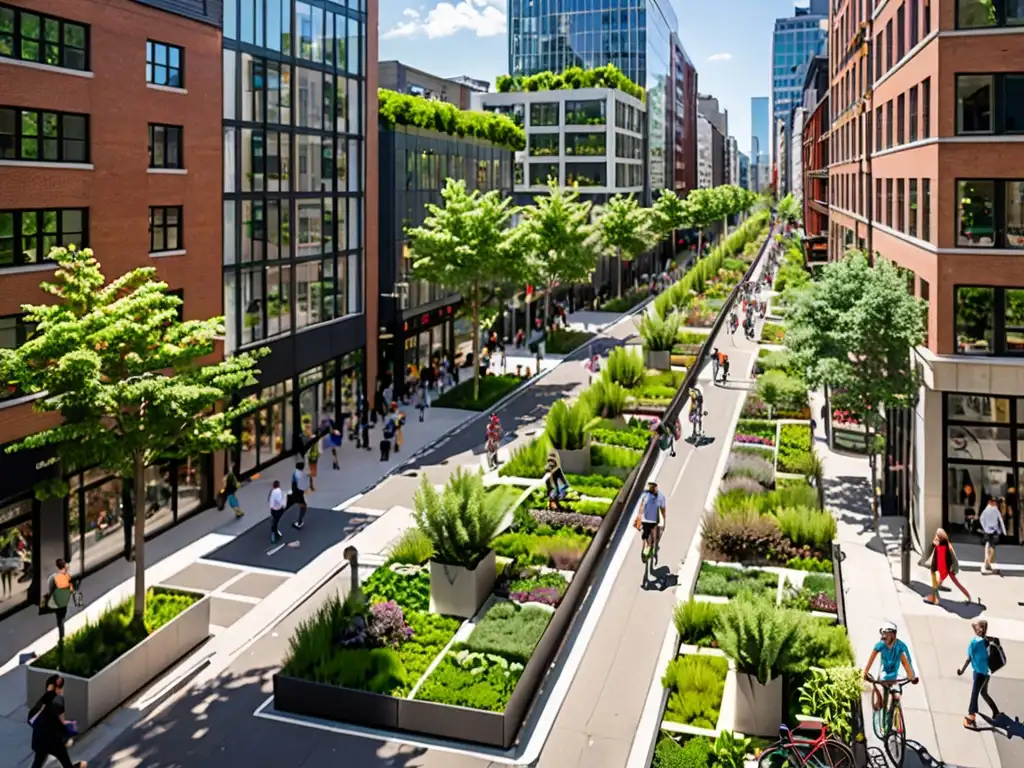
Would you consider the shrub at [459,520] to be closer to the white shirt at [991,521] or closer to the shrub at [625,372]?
the white shirt at [991,521]

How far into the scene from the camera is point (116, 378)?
18344mm

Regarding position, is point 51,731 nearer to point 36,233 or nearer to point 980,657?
point 36,233

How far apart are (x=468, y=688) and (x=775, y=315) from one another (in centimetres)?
5933

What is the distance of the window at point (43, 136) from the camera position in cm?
2120

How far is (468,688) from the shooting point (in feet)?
54.1

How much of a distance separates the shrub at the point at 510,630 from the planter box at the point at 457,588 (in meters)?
0.40

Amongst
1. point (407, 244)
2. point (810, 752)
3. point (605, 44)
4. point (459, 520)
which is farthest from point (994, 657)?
point (605, 44)

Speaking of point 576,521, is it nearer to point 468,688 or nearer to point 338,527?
point 338,527

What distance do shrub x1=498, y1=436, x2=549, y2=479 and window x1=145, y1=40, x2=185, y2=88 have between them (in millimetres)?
14768

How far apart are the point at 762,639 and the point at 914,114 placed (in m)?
19.1

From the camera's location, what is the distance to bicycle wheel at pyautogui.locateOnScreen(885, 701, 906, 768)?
14.1 metres

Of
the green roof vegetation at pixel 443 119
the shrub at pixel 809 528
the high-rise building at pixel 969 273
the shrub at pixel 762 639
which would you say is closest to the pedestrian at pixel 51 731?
the shrub at pixel 762 639

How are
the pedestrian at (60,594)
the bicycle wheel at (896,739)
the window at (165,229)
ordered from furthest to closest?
the window at (165,229) → the pedestrian at (60,594) → the bicycle wheel at (896,739)

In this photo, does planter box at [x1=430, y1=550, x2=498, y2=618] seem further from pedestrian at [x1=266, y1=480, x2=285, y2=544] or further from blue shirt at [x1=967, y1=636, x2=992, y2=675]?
blue shirt at [x1=967, y1=636, x2=992, y2=675]
